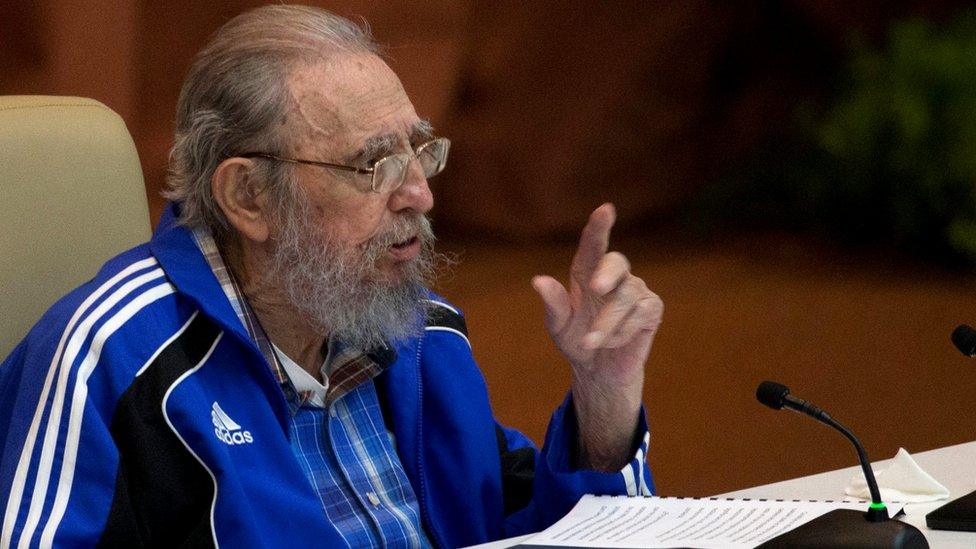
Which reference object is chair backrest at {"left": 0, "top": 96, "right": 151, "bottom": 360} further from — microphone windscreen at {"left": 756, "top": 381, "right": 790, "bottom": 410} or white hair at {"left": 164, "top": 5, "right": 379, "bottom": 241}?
microphone windscreen at {"left": 756, "top": 381, "right": 790, "bottom": 410}

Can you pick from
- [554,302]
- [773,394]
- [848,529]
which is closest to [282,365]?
[554,302]

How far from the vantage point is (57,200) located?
182cm

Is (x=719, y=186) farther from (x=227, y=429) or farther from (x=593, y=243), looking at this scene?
(x=227, y=429)

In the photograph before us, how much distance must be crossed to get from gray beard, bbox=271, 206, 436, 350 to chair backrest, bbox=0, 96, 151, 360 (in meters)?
0.25

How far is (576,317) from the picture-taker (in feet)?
5.75

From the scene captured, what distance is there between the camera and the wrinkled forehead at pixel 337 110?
1799 millimetres

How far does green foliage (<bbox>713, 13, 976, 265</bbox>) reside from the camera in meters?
5.33

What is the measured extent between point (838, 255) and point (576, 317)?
415 cm

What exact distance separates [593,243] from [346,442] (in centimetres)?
42

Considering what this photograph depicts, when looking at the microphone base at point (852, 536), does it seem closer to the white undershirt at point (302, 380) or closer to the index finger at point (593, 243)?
the index finger at point (593, 243)

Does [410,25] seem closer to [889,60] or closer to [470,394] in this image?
[889,60]

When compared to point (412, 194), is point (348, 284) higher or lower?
lower

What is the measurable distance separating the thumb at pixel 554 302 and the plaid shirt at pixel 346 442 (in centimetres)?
26

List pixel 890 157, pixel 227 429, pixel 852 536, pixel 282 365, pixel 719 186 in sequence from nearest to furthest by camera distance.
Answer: pixel 852 536 < pixel 227 429 < pixel 282 365 < pixel 890 157 < pixel 719 186
